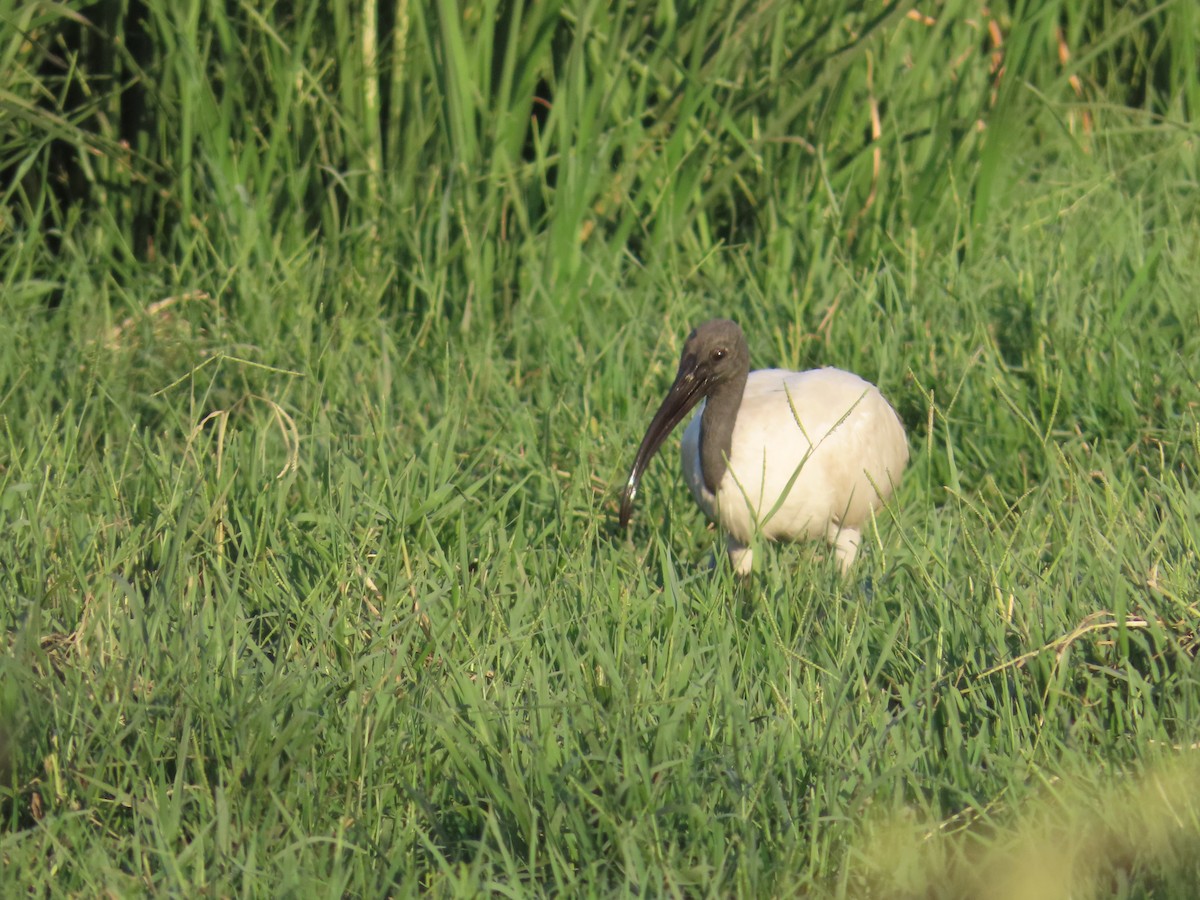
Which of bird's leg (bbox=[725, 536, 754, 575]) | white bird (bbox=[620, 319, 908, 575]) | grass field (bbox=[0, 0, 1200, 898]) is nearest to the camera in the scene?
grass field (bbox=[0, 0, 1200, 898])

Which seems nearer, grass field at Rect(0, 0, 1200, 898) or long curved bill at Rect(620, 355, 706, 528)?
grass field at Rect(0, 0, 1200, 898)

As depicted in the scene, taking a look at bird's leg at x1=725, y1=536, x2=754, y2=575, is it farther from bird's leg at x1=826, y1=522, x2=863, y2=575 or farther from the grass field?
bird's leg at x1=826, y1=522, x2=863, y2=575

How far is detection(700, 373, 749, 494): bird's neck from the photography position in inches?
147

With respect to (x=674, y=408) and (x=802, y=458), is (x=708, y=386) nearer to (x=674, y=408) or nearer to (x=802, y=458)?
(x=674, y=408)

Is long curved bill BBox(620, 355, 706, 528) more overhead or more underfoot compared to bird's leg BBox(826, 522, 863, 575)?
more overhead

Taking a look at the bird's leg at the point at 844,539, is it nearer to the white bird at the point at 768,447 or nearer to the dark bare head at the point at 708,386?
the white bird at the point at 768,447

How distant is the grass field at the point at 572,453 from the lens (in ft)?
7.82

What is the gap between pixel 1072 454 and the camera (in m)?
3.79

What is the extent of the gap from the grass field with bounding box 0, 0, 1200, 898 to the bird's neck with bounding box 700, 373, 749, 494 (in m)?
0.21

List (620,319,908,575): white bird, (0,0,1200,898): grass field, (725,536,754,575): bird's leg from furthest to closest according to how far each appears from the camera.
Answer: (620,319,908,575): white bird < (725,536,754,575): bird's leg < (0,0,1200,898): grass field

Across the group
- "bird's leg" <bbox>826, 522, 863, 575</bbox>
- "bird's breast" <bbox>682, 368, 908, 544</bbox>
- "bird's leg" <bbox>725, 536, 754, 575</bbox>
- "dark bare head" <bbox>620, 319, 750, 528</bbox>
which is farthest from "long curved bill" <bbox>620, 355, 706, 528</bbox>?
"bird's leg" <bbox>826, 522, 863, 575</bbox>

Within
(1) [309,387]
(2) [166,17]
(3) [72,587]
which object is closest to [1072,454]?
(1) [309,387]

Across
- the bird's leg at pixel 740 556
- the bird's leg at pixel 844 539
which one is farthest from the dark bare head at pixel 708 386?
the bird's leg at pixel 844 539

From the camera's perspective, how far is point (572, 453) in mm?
3986
